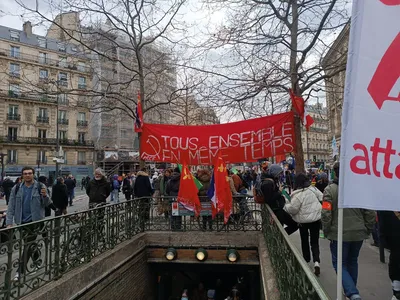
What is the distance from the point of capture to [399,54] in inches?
99.0

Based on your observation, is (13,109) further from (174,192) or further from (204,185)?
(204,185)

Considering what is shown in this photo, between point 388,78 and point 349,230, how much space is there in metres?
2.51

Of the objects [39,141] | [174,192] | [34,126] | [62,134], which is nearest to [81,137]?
[62,134]

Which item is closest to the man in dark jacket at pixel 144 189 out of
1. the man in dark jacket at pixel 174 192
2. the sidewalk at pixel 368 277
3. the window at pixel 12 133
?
the man in dark jacket at pixel 174 192

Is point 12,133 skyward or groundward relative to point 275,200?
skyward

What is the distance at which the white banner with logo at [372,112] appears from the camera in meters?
2.38

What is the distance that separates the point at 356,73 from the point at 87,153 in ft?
179

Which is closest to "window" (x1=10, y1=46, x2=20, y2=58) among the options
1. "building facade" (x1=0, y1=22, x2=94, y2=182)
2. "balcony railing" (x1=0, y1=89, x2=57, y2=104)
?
"building facade" (x1=0, y1=22, x2=94, y2=182)

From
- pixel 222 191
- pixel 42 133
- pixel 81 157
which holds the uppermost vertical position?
pixel 42 133

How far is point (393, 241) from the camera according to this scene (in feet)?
14.7

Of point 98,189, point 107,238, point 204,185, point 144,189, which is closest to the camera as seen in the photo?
point 107,238

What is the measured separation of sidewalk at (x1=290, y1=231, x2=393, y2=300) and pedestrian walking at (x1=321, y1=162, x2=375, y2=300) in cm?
78

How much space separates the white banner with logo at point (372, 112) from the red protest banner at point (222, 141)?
4.43 metres

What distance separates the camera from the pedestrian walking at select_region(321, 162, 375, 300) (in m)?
4.28
